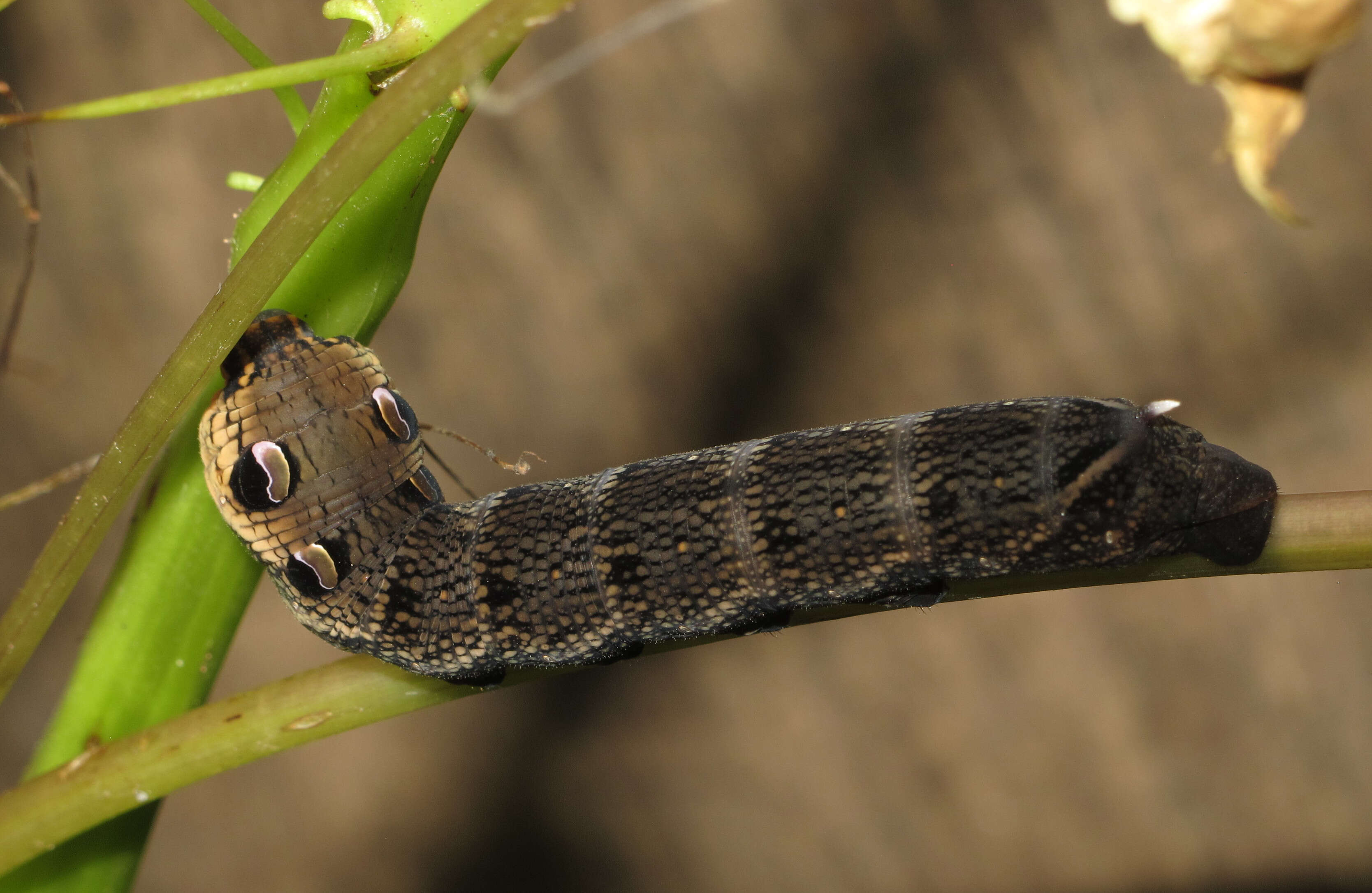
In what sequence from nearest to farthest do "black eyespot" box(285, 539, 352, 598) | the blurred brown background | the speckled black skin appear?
the speckled black skin
"black eyespot" box(285, 539, 352, 598)
the blurred brown background

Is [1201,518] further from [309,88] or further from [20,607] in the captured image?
[309,88]

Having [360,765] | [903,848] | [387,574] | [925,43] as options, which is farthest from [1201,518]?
[360,765]

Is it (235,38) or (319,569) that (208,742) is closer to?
(319,569)

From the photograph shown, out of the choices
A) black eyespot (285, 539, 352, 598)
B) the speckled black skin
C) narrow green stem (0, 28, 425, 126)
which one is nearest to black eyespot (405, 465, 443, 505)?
the speckled black skin

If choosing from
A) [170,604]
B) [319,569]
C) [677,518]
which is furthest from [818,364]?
[170,604]

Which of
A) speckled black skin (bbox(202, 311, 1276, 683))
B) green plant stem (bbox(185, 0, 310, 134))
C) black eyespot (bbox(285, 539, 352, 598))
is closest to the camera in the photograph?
green plant stem (bbox(185, 0, 310, 134))

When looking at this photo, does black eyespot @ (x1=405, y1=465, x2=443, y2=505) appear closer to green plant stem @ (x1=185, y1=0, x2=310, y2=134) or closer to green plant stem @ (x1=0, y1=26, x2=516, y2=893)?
green plant stem @ (x1=0, y1=26, x2=516, y2=893)
